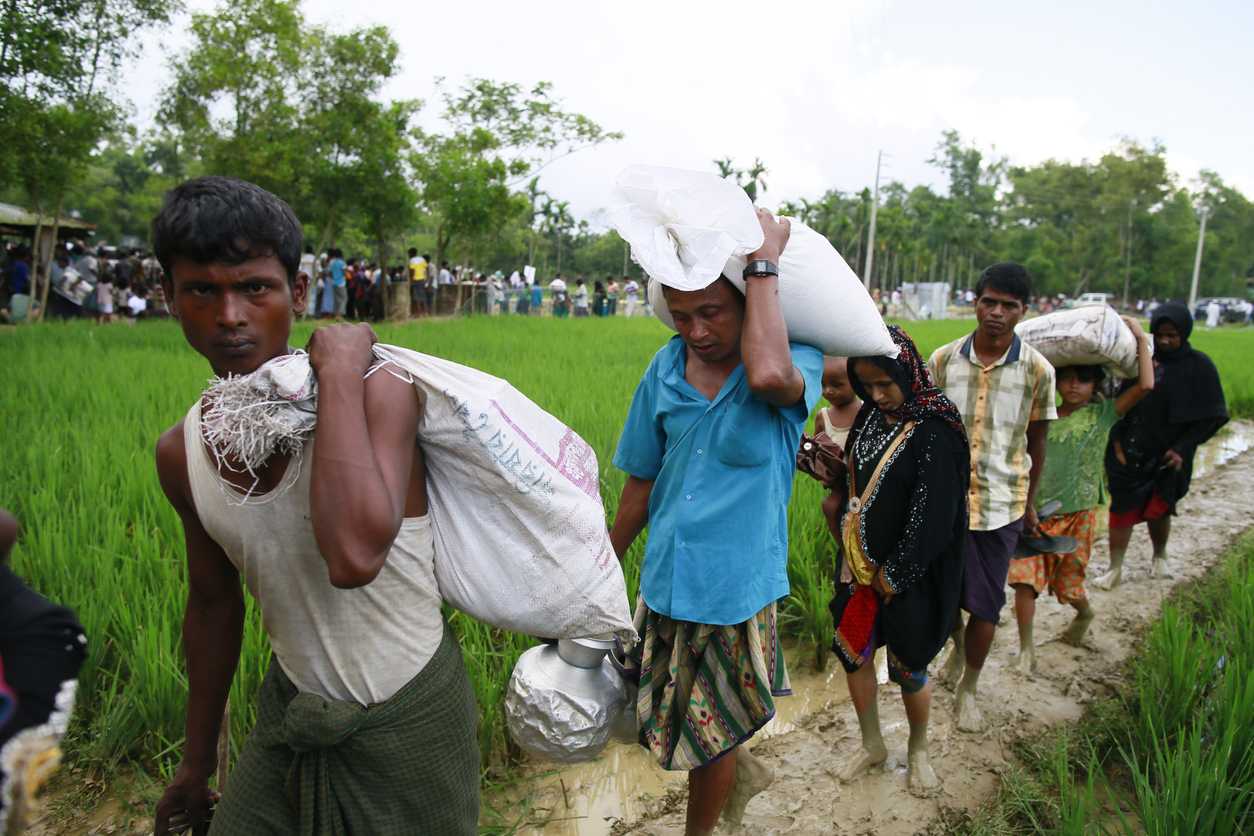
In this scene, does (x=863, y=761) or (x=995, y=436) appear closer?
(x=863, y=761)

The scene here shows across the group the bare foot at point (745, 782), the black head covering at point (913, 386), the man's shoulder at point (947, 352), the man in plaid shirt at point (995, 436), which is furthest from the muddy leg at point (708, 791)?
the man's shoulder at point (947, 352)

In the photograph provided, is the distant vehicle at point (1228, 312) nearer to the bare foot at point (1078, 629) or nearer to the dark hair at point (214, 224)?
the bare foot at point (1078, 629)

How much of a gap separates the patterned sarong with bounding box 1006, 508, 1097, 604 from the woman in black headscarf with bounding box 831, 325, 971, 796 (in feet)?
3.33

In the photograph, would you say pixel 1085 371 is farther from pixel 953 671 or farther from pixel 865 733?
pixel 865 733

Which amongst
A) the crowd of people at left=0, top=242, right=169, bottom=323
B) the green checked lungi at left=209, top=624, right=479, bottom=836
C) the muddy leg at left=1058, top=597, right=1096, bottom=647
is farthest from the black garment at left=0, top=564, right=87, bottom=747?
the crowd of people at left=0, top=242, right=169, bottom=323

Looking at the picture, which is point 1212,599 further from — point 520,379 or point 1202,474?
point 520,379

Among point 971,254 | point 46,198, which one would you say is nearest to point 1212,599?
point 46,198

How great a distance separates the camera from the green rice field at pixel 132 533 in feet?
7.03

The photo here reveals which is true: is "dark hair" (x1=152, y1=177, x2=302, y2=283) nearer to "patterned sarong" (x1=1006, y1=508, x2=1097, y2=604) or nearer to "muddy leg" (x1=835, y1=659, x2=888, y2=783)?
"muddy leg" (x1=835, y1=659, x2=888, y2=783)

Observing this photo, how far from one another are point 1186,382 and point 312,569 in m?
4.36

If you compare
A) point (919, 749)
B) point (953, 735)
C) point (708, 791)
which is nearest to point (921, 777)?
point (919, 749)

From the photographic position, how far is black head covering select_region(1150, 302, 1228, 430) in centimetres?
381

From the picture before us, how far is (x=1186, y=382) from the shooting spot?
152 inches

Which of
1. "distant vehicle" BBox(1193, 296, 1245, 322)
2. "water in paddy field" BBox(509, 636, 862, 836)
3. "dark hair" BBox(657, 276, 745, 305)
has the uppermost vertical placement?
→ "distant vehicle" BBox(1193, 296, 1245, 322)
